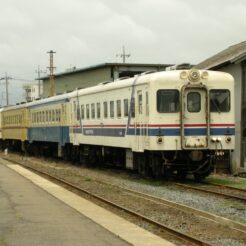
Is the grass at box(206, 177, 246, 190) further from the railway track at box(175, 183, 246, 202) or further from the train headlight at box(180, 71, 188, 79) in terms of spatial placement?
the train headlight at box(180, 71, 188, 79)

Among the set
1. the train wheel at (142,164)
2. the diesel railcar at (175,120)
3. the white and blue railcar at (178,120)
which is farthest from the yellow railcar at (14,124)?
the white and blue railcar at (178,120)

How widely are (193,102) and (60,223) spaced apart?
8.39 meters

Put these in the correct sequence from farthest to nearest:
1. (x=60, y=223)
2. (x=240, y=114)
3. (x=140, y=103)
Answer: (x=240, y=114) < (x=140, y=103) < (x=60, y=223)

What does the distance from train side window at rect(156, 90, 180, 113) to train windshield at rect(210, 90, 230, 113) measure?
1.15 meters

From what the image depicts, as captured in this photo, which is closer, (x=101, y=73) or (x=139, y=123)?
(x=139, y=123)

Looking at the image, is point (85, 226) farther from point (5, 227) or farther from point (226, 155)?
point (226, 155)

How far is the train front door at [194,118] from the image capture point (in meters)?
17.9

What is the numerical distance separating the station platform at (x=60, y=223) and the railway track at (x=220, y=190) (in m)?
3.28

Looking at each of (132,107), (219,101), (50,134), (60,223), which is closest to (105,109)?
(132,107)

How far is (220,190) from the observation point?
54.1ft

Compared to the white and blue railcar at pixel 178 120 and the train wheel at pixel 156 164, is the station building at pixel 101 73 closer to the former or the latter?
the white and blue railcar at pixel 178 120

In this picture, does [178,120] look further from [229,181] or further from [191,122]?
[229,181]

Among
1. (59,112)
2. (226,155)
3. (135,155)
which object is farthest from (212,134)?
(59,112)

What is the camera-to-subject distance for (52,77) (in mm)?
68312
